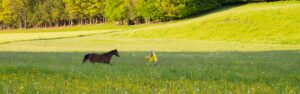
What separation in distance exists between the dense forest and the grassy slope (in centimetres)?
3856

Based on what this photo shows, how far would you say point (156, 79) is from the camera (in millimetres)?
15219

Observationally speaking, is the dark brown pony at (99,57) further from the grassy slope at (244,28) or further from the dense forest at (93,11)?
the dense forest at (93,11)

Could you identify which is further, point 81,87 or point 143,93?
point 81,87

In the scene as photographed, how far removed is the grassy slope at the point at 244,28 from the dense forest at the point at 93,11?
127 feet

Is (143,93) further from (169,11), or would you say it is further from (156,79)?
(169,11)

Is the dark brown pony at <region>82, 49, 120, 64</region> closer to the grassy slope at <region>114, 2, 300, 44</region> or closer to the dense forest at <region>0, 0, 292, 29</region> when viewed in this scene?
the grassy slope at <region>114, 2, 300, 44</region>

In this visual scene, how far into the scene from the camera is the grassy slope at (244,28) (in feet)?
222

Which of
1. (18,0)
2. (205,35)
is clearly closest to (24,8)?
(18,0)

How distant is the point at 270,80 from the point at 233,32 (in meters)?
57.6

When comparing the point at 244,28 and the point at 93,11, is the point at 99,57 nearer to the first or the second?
the point at 244,28

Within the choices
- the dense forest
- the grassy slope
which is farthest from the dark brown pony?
the dense forest

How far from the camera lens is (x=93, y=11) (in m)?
144

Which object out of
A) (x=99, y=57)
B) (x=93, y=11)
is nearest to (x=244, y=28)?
(x=99, y=57)

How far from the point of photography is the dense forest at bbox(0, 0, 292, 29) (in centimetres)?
12050
